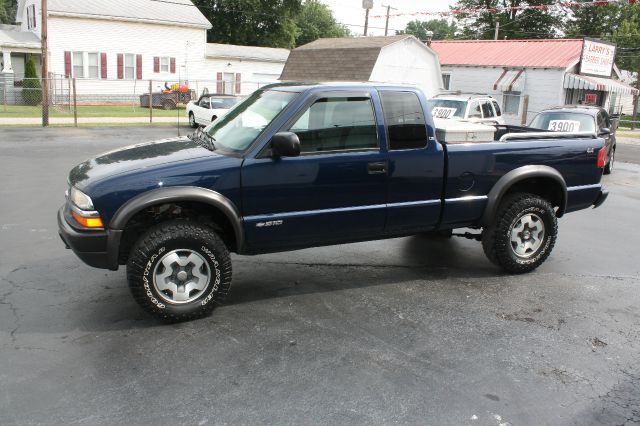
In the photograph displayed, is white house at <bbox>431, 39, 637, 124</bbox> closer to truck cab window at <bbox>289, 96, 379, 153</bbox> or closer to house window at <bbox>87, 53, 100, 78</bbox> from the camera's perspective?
house window at <bbox>87, 53, 100, 78</bbox>

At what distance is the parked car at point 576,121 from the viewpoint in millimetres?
12719

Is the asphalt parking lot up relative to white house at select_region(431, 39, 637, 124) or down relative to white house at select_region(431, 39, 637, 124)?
down

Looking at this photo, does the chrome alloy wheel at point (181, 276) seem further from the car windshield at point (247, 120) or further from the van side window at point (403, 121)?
the van side window at point (403, 121)

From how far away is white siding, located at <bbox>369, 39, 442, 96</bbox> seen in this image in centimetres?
2997

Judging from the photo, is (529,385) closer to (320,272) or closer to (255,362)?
(255,362)

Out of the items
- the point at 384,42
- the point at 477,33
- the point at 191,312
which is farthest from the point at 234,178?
the point at 477,33

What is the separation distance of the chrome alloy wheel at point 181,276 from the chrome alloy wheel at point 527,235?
10.6 feet

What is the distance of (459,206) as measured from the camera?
5.61 metres

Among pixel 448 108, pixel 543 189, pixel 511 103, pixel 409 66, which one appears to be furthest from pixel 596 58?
pixel 543 189

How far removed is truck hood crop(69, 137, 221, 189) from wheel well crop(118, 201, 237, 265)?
35 centimetres

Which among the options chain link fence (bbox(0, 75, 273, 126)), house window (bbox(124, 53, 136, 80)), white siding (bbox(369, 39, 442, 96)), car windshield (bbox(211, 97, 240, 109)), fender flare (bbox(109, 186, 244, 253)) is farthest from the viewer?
house window (bbox(124, 53, 136, 80))

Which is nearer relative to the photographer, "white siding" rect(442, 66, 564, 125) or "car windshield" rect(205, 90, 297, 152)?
"car windshield" rect(205, 90, 297, 152)

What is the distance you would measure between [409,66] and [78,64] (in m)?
18.6

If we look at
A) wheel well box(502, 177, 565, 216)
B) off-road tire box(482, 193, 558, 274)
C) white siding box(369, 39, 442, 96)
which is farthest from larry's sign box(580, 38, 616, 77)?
off-road tire box(482, 193, 558, 274)
